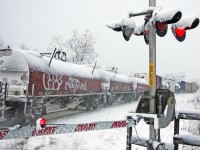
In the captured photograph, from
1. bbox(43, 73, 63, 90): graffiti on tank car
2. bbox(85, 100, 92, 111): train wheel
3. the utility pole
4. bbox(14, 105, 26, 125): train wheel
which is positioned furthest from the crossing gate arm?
bbox(85, 100, 92, 111): train wheel

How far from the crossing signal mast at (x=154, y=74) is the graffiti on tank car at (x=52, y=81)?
7586 millimetres

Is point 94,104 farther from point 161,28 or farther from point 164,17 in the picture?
point 164,17

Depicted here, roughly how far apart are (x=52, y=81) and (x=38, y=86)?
4.42 feet

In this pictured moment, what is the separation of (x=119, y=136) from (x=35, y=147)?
8.66 feet

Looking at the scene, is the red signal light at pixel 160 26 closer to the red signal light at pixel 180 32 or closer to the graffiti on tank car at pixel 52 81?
the red signal light at pixel 180 32

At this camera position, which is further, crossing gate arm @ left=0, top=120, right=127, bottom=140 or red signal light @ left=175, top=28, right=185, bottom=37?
red signal light @ left=175, top=28, right=185, bottom=37

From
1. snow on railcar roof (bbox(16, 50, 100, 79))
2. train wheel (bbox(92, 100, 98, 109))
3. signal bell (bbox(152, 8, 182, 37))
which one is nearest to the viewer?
signal bell (bbox(152, 8, 182, 37))

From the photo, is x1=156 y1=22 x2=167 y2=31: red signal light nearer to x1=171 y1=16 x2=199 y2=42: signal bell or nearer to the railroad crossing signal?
the railroad crossing signal

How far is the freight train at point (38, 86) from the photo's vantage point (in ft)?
32.3

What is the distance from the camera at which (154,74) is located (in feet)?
13.0

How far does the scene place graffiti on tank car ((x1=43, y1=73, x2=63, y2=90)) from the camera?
11.2 meters

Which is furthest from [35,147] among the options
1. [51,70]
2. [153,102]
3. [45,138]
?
[51,70]

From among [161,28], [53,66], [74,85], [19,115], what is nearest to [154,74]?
[161,28]

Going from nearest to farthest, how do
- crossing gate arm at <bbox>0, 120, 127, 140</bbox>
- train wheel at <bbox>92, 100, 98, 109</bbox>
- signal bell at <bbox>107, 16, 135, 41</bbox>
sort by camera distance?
crossing gate arm at <bbox>0, 120, 127, 140</bbox>
signal bell at <bbox>107, 16, 135, 41</bbox>
train wheel at <bbox>92, 100, 98, 109</bbox>
